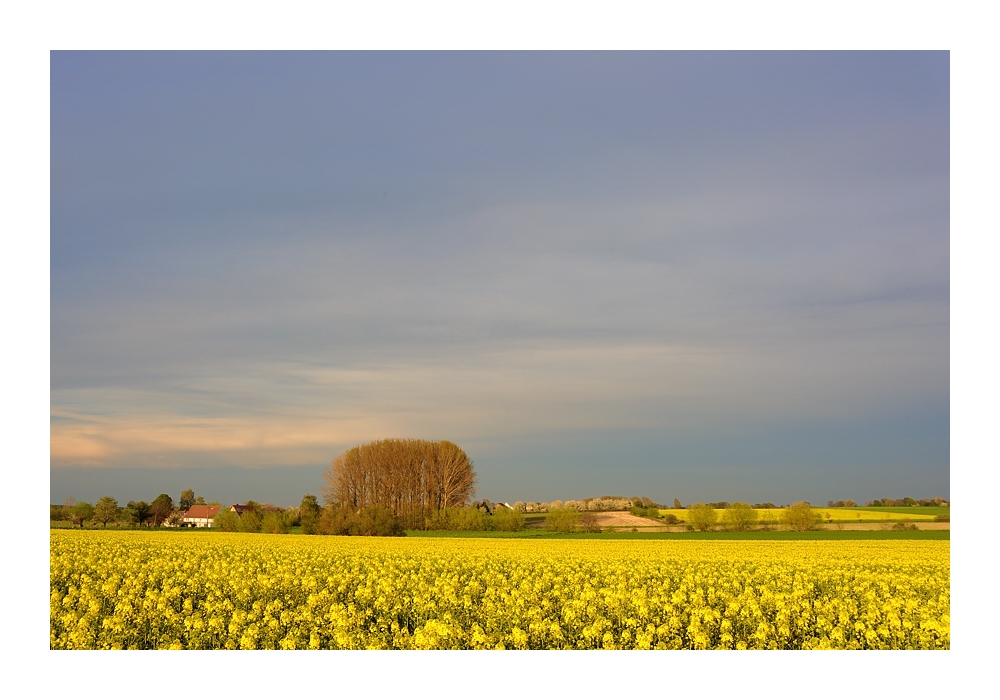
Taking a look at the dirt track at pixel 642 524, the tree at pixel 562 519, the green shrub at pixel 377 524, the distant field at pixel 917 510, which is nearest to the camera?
the distant field at pixel 917 510

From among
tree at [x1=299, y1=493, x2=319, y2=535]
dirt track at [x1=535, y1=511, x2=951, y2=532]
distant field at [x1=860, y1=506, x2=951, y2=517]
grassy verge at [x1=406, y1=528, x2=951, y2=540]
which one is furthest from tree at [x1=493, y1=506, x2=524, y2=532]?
distant field at [x1=860, y1=506, x2=951, y2=517]

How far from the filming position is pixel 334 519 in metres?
42.8

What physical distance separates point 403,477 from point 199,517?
27860 mm

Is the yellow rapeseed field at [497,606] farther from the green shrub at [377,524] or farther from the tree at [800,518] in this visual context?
the tree at [800,518]

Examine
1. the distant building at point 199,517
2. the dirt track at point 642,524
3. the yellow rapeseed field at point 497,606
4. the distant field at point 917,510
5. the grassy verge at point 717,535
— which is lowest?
the distant building at point 199,517

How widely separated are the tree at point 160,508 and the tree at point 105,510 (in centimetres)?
518

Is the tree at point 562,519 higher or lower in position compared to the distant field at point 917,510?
lower

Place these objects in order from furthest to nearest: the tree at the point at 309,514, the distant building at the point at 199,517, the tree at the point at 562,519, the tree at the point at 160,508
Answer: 1. the distant building at the point at 199,517
2. the tree at the point at 160,508
3. the tree at the point at 562,519
4. the tree at the point at 309,514

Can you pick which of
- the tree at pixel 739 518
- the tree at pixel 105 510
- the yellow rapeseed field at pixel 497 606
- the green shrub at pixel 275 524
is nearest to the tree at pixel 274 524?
the green shrub at pixel 275 524

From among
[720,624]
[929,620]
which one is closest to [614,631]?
[720,624]

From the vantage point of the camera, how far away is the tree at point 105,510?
158ft

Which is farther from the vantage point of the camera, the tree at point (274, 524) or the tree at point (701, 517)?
the tree at point (701, 517)

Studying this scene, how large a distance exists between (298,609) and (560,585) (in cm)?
513
